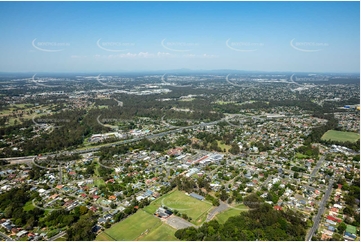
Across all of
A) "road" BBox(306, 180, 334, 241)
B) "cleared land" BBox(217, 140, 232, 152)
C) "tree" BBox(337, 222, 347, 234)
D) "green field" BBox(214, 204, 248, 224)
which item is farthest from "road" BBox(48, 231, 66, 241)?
"cleared land" BBox(217, 140, 232, 152)

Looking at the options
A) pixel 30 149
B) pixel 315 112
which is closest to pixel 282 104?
pixel 315 112

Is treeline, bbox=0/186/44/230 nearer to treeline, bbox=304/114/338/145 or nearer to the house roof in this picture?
the house roof

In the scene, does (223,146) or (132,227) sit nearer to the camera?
(132,227)

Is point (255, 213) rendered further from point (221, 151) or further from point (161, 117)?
point (161, 117)

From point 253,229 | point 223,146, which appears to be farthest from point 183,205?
point 223,146

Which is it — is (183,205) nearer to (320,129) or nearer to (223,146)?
(223,146)

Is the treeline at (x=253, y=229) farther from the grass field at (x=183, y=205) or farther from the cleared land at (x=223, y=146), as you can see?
the cleared land at (x=223, y=146)
